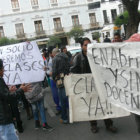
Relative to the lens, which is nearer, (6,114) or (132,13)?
(6,114)

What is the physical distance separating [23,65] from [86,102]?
52.4 inches

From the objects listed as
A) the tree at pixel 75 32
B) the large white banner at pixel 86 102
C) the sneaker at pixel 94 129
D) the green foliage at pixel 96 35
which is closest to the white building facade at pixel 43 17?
the green foliage at pixel 96 35

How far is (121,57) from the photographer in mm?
2865

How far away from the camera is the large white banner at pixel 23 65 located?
4.14m

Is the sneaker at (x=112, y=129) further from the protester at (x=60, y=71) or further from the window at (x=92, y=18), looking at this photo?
the window at (x=92, y=18)

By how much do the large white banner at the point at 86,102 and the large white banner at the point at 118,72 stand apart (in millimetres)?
344

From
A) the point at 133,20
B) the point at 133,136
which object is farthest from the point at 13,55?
the point at 133,20

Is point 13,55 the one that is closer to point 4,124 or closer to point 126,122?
point 4,124

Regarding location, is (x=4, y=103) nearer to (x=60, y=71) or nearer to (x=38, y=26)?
(x=60, y=71)

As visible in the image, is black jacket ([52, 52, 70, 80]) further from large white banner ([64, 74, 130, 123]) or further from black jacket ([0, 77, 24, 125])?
black jacket ([0, 77, 24, 125])

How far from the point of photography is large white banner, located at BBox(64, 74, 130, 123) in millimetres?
3607

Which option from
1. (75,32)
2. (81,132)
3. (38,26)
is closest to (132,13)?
(81,132)

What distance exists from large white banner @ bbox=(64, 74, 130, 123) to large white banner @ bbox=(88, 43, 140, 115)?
1.13 ft

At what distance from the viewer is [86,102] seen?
12.0 ft
